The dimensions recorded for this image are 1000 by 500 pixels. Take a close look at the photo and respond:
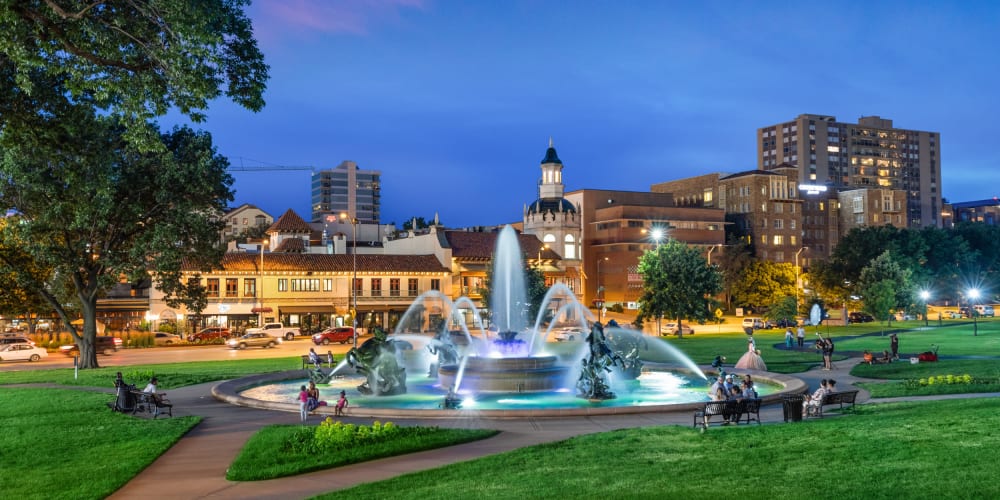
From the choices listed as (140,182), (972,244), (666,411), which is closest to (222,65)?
(666,411)

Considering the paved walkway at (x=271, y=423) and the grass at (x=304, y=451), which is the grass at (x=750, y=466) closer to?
the paved walkway at (x=271, y=423)

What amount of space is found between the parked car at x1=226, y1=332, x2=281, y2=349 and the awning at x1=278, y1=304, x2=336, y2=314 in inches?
655

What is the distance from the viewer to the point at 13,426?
818 inches

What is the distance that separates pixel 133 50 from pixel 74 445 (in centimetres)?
870

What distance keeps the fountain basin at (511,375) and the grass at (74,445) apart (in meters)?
9.58

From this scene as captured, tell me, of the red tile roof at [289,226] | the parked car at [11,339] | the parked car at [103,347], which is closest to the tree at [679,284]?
the parked car at [103,347]

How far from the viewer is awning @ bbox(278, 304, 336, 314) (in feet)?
262

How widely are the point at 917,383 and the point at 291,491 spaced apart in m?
21.2

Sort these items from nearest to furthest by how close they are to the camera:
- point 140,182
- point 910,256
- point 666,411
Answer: point 666,411
point 140,182
point 910,256

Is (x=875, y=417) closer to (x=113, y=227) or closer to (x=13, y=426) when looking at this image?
(x=13, y=426)

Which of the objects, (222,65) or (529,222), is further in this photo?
(529,222)

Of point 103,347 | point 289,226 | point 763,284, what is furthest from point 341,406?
point 763,284

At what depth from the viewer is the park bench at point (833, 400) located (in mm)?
21141

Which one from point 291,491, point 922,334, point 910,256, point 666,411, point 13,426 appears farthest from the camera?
point 910,256
